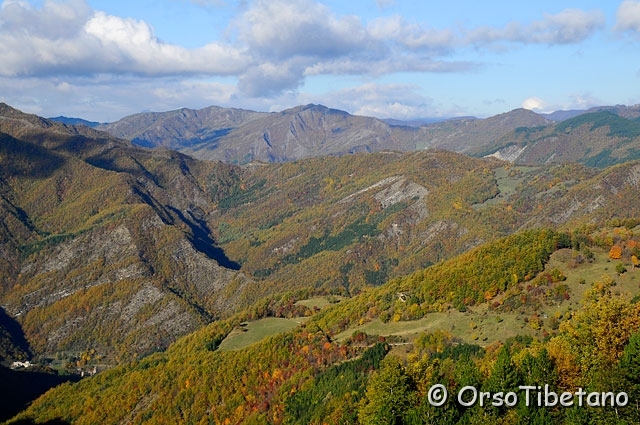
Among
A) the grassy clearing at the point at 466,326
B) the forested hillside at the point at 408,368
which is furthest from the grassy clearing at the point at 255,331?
the grassy clearing at the point at 466,326

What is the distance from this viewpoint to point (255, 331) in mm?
167750

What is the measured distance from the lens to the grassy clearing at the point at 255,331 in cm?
15962

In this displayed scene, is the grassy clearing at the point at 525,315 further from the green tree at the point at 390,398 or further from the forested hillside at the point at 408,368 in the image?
the green tree at the point at 390,398

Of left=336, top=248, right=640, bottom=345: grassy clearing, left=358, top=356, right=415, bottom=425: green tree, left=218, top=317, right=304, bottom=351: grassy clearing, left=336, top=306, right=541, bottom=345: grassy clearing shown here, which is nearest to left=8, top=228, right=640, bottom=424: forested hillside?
left=358, top=356, right=415, bottom=425: green tree

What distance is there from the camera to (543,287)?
4235 inches

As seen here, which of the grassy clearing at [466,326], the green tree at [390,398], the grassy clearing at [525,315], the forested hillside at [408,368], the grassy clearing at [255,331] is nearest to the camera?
the forested hillside at [408,368]

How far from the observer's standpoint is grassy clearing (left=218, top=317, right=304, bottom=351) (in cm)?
15962

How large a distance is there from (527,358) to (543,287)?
53.7 meters

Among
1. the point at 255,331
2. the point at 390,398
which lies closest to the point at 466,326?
the point at 390,398

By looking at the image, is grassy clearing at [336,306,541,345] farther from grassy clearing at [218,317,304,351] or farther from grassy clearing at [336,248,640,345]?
grassy clearing at [218,317,304,351]

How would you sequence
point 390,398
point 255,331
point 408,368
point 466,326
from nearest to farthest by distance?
point 390,398, point 408,368, point 466,326, point 255,331

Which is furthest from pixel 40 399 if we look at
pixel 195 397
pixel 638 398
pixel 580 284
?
pixel 638 398

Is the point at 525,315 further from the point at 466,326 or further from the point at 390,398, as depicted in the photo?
the point at 390,398

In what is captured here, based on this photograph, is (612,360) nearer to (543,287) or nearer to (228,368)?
(543,287)
